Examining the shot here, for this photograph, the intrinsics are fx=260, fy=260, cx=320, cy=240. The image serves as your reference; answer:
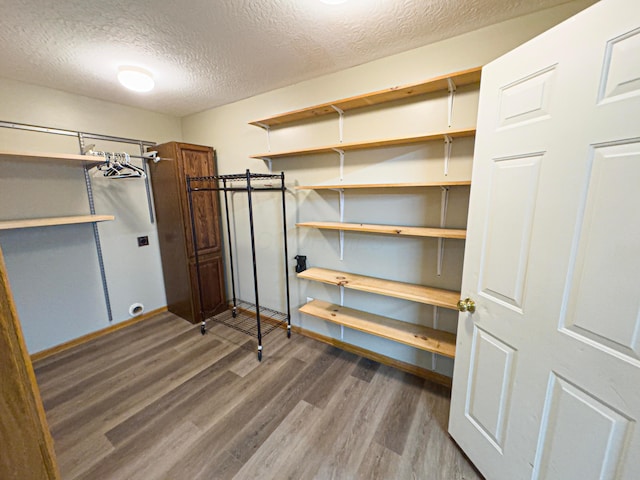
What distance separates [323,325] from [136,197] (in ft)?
8.55

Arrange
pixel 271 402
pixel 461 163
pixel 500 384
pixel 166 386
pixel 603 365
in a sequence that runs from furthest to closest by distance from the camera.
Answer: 1. pixel 166 386
2. pixel 271 402
3. pixel 461 163
4. pixel 500 384
5. pixel 603 365

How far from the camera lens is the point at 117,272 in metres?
2.94

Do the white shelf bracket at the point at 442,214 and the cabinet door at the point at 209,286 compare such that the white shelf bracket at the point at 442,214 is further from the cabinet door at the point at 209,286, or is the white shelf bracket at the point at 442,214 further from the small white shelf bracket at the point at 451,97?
the cabinet door at the point at 209,286

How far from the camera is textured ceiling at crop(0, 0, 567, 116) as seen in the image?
1396 millimetres

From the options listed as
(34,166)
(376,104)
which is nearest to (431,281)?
(376,104)

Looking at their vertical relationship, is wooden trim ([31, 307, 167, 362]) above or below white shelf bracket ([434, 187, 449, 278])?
below

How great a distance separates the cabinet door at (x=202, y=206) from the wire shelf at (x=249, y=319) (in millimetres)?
817

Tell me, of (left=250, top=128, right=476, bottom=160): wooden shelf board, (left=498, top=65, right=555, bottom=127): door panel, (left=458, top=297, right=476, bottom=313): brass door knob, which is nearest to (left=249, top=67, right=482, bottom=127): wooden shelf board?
(left=250, top=128, right=476, bottom=160): wooden shelf board

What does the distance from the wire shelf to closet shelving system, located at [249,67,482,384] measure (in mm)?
666

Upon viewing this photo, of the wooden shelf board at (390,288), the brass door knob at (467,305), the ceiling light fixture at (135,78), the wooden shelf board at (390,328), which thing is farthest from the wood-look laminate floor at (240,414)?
the ceiling light fixture at (135,78)

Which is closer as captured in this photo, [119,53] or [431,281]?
[119,53]

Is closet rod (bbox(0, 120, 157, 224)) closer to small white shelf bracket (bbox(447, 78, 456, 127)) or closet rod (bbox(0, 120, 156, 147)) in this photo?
closet rod (bbox(0, 120, 156, 147))

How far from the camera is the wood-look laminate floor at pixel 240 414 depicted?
1515 mm

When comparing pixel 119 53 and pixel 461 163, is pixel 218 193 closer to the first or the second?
pixel 119 53
